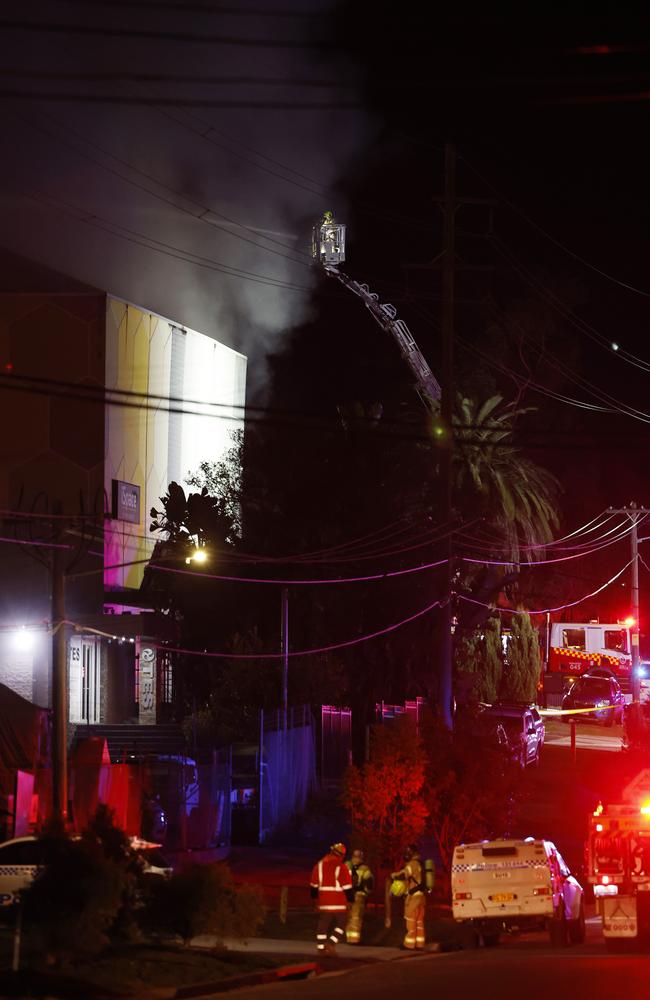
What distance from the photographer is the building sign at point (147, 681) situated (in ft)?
144

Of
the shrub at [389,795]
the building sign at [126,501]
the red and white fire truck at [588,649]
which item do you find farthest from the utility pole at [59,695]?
the red and white fire truck at [588,649]

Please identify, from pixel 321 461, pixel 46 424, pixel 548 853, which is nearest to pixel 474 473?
pixel 321 461

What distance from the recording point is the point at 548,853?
19047 mm

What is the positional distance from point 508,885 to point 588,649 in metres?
44.4

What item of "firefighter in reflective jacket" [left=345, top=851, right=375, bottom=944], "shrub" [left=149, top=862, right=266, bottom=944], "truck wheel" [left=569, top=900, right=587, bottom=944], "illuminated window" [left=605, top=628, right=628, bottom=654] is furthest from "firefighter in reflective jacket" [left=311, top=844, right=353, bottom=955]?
"illuminated window" [left=605, top=628, right=628, bottom=654]

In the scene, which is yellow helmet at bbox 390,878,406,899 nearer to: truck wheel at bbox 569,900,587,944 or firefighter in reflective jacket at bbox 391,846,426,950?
firefighter in reflective jacket at bbox 391,846,426,950

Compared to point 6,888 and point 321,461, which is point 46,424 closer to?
point 321,461

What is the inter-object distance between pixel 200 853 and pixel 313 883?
1122 centimetres

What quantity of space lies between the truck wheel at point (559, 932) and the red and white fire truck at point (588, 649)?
42388 mm

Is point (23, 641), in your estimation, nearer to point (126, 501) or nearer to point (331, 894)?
point (126, 501)

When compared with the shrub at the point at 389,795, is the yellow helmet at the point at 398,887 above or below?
below

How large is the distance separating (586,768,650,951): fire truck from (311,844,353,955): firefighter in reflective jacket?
330 cm

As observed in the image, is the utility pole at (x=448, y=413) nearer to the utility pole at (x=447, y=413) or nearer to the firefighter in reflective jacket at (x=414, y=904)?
the utility pole at (x=447, y=413)

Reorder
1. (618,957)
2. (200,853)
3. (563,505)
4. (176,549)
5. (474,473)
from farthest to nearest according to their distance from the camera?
(563,505) < (474,473) < (176,549) < (200,853) < (618,957)
